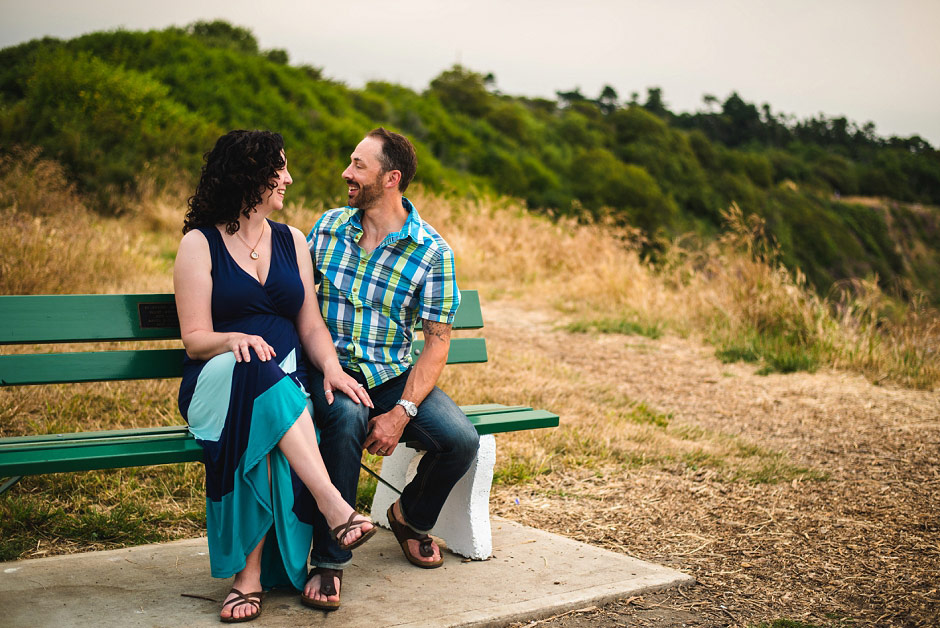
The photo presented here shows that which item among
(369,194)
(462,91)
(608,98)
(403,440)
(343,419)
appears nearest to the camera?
(343,419)

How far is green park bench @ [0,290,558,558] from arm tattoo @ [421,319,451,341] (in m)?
0.40

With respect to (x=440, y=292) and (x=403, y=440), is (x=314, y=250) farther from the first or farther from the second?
(x=403, y=440)

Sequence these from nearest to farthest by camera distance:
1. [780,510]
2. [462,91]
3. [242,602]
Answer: [242,602], [780,510], [462,91]

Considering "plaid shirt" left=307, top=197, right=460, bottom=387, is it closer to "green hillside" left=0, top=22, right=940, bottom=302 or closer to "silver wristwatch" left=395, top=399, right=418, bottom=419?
"silver wristwatch" left=395, top=399, right=418, bottom=419

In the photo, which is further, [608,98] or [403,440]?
[608,98]

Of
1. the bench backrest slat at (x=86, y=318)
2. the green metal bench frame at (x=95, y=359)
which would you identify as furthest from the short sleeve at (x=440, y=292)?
the bench backrest slat at (x=86, y=318)

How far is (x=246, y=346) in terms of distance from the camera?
104 inches

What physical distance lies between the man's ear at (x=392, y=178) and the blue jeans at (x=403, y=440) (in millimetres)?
725

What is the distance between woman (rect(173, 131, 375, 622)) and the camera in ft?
8.56

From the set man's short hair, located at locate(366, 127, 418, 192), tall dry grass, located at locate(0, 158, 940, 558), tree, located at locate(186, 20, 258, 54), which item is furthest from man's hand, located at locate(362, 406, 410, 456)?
tree, located at locate(186, 20, 258, 54)

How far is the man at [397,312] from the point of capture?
9.98 feet

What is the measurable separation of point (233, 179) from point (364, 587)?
1.49 m

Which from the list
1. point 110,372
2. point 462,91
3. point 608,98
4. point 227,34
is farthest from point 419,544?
point 608,98

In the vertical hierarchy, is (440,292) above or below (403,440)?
above
